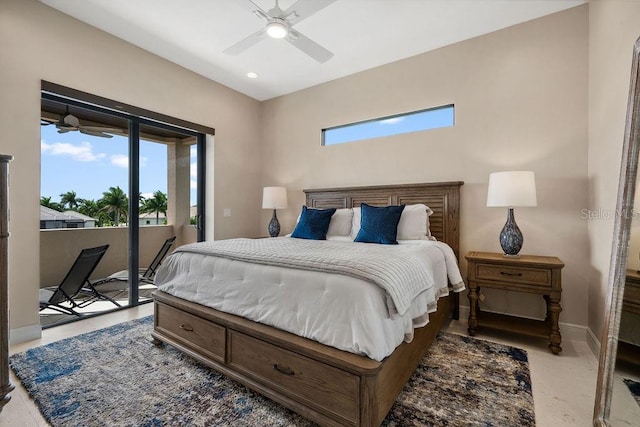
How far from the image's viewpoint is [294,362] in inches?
59.1

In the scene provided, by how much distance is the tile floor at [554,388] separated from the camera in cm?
137

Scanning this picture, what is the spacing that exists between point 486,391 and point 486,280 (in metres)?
1.02

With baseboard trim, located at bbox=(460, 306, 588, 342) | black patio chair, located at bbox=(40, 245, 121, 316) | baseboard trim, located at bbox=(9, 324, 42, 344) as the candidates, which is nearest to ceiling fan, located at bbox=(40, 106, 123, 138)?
black patio chair, located at bbox=(40, 245, 121, 316)

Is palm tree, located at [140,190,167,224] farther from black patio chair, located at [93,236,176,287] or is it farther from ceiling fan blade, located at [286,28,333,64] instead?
ceiling fan blade, located at [286,28,333,64]

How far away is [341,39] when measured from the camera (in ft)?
10.2

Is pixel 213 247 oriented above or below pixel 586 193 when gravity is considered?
below

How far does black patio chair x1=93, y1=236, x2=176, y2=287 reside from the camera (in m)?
3.30

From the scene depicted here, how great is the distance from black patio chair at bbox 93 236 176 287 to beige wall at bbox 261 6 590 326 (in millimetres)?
2456

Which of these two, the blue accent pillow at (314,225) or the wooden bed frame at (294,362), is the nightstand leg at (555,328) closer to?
the wooden bed frame at (294,362)

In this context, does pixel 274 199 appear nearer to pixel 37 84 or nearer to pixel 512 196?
pixel 37 84

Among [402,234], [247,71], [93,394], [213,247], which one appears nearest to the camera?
[93,394]

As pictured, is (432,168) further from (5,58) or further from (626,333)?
(5,58)

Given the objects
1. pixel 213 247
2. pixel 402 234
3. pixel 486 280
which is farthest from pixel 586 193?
pixel 213 247

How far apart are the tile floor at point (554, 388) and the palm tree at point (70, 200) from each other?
1.19m
